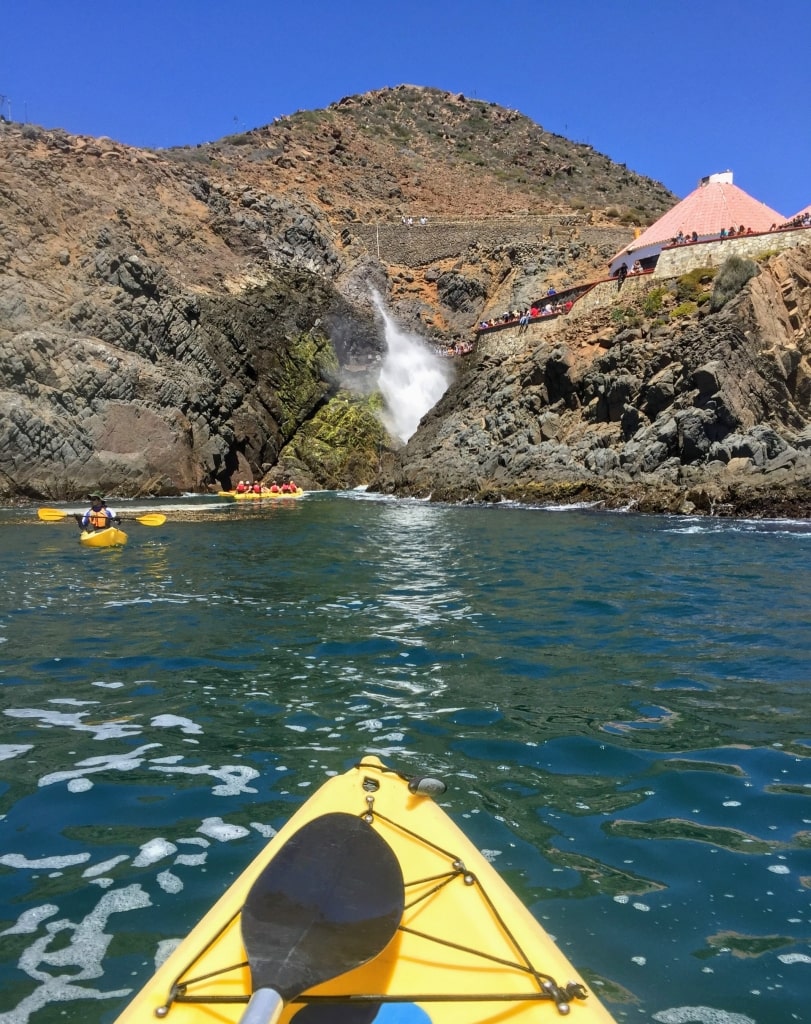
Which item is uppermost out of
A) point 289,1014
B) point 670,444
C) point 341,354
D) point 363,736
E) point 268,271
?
point 268,271

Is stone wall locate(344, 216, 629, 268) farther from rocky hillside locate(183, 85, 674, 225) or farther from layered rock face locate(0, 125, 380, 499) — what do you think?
layered rock face locate(0, 125, 380, 499)

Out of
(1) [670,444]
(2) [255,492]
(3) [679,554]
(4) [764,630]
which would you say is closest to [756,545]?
(3) [679,554]

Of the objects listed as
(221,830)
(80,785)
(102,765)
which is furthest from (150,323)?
(221,830)

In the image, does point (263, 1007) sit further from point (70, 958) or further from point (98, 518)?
point (98, 518)

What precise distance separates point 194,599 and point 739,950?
8.07m

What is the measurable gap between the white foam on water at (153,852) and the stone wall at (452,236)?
50753 mm

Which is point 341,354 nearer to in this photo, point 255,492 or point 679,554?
point 255,492

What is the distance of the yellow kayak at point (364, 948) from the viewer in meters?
2.05

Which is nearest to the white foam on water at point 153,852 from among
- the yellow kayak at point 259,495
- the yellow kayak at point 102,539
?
the yellow kayak at point 102,539

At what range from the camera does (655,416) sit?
83.1 feet

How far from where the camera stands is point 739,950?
269 cm

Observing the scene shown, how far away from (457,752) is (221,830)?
1600 mm

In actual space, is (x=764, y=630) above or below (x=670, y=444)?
below

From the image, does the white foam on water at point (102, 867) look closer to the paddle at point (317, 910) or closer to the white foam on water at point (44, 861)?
the white foam on water at point (44, 861)
